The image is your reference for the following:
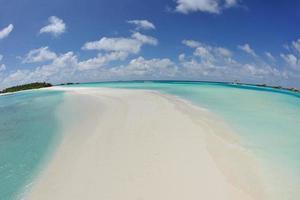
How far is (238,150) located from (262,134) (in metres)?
1.83

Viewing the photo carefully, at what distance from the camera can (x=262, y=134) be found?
6.98 meters

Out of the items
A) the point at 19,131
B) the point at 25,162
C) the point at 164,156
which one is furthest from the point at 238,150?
the point at 19,131

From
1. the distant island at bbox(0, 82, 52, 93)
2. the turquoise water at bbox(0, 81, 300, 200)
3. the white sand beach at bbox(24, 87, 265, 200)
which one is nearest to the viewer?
the white sand beach at bbox(24, 87, 265, 200)

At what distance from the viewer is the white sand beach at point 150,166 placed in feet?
12.2

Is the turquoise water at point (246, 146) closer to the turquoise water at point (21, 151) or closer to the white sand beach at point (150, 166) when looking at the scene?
the turquoise water at point (21, 151)

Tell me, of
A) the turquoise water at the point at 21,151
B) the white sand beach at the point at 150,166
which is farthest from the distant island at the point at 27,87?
the white sand beach at the point at 150,166

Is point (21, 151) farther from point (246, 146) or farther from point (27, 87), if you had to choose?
point (27, 87)

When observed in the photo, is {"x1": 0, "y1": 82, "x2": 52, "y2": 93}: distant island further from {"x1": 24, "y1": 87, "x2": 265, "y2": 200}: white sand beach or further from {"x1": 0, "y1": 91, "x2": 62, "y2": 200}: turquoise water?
{"x1": 24, "y1": 87, "x2": 265, "y2": 200}: white sand beach

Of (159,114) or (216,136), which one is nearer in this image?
(216,136)

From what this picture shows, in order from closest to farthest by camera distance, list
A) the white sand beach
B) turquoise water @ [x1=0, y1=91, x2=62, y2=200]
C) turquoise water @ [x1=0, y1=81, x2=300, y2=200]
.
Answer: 1. the white sand beach
2. turquoise water @ [x1=0, y1=81, x2=300, y2=200]
3. turquoise water @ [x1=0, y1=91, x2=62, y2=200]

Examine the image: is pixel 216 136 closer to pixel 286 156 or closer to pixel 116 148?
pixel 286 156

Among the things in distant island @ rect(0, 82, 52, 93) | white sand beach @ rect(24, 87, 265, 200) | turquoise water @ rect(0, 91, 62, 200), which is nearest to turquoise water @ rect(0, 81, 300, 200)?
turquoise water @ rect(0, 91, 62, 200)

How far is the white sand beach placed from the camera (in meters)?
3.73

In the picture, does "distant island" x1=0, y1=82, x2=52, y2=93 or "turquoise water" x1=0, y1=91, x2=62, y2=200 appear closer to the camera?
"turquoise water" x1=0, y1=91, x2=62, y2=200
